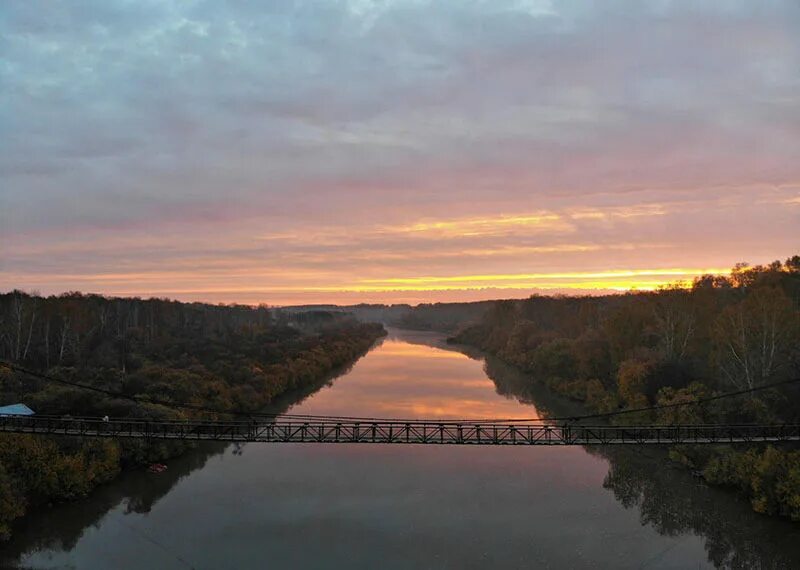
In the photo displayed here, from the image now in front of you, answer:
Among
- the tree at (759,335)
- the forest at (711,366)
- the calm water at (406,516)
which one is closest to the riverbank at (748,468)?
the forest at (711,366)

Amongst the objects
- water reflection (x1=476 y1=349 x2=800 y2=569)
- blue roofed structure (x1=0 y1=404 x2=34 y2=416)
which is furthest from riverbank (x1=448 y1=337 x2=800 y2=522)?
blue roofed structure (x1=0 y1=404 x2=34 y2=416)

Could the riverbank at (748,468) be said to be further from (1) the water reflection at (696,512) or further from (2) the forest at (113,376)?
(2) the forest at (113,376)

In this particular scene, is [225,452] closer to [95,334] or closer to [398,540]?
[398,540]

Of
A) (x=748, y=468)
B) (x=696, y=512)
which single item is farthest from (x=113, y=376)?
(x=748, y=468)

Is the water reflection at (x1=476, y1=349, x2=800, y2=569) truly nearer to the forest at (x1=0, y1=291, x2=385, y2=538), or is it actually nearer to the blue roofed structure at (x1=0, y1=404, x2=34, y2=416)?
the forest at (x1=0, y1=291, x2=385, y2=538)

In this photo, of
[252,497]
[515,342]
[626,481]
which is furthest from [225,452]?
[515,342]

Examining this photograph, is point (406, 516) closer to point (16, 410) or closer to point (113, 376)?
point (16, 410)
